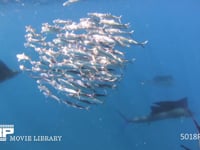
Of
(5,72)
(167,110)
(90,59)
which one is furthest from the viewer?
(5,72)

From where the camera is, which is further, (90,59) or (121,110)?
(121,110)

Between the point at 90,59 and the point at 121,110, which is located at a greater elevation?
the point at 121,110

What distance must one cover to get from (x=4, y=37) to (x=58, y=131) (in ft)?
149

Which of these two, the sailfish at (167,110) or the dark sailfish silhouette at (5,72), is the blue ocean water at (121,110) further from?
the dark sailfish silhouette at (5,72)

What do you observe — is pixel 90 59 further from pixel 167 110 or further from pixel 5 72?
pixel 5 72

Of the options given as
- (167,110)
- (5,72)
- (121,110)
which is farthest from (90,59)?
(121,110)

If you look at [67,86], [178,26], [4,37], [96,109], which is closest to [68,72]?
[67,86]

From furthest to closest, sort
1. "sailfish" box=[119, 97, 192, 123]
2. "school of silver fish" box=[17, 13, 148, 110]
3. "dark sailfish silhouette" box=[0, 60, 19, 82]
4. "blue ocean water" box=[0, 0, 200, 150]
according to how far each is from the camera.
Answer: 1. "blue ocean water" box=[0, 0, 200, 150]
2. "dark sailfish silhouette" box=[0, 60, 19, 82]
3. "sailfish" box=[119, 97, 192, 123]
4. "school of silver fish" box=[17, 13, 148, 110]

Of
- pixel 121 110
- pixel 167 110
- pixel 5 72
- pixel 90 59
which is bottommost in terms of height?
pixel 90 59

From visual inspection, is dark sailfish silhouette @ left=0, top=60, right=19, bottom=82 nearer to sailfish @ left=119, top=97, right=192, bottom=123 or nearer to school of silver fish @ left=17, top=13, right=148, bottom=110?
sailfish @ left=119, top=97, right=192, bottom=123

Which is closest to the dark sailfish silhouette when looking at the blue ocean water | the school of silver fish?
the blue ocean water

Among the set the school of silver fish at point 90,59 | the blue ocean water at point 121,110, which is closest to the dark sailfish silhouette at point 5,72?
the blue ocean water at point 121,110

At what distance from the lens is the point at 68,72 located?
32.8ft

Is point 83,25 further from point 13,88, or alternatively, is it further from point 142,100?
point 13,88
